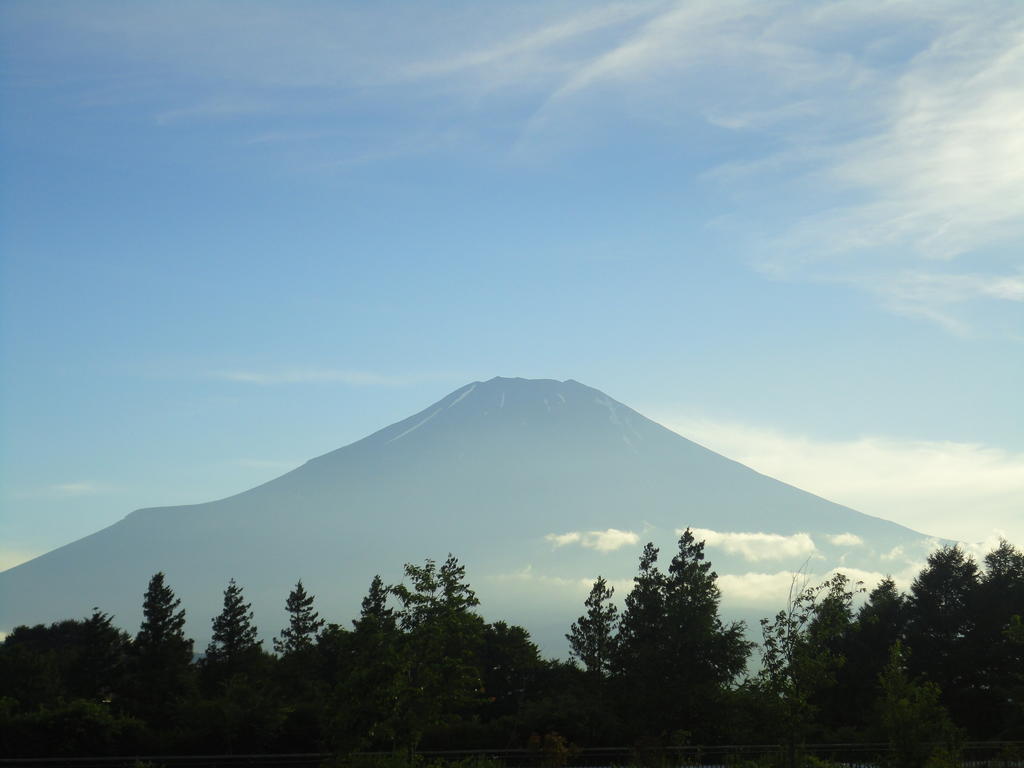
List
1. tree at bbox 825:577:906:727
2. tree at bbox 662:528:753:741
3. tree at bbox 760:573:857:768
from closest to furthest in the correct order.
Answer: tree at bbox 760:573:857:768, tree at bbox 662:528:753:741, tree at bbox 825:577:906:727

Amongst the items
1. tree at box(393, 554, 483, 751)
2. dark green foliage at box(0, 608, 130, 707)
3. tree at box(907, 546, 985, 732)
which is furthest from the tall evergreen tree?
dark green foliage at box(0, 608, 130, 707)

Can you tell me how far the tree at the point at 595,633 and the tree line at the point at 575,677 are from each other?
0.38 ft

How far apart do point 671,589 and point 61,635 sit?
60.6 meters

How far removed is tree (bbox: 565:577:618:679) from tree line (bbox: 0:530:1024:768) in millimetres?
115

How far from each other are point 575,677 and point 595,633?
4.92 meters

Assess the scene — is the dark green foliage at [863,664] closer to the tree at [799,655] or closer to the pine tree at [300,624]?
the tree at [799,655]

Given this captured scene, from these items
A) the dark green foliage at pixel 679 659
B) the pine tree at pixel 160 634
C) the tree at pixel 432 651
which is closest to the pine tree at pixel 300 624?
the pine tree at pixel 160 634

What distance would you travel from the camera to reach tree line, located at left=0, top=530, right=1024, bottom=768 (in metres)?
19.4

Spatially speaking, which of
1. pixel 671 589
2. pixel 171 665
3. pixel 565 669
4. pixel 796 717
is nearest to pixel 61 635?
pixel 171 665

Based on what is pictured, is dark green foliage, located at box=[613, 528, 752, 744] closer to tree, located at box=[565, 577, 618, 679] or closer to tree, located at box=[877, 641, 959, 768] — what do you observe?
tree, located at box=[565, 577, 618, 679]

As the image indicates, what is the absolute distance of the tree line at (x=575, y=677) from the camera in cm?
1936

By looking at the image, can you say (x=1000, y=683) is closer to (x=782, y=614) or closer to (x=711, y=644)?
(x=711, y=644)

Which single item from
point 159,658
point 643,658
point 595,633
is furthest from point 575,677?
point 159,658

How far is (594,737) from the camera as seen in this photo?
3362 centimetres
